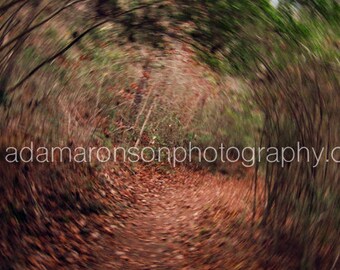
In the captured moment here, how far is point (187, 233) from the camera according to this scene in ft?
22.0

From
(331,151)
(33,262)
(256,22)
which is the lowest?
(33,262)

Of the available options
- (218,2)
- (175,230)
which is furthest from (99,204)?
(218,2)

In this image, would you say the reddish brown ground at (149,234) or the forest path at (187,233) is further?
the forest path at (187,233)

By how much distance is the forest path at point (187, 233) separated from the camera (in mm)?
5316

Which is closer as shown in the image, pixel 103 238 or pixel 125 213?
pixel 103 238

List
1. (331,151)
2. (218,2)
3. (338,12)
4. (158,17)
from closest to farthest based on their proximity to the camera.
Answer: (338,12)
(331,151)
(218,2)
(158,17)

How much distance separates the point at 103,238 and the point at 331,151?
3.47m

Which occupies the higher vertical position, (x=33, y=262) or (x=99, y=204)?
(x=99, y=204)

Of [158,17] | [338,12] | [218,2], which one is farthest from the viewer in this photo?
[158,17]

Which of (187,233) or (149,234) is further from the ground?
(187,233)

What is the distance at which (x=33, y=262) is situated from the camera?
178 inches

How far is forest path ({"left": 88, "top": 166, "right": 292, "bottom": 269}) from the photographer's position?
5.32 m

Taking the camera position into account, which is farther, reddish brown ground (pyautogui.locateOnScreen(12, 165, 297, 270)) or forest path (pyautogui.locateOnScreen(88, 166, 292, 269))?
forest path (pyautogui.locateOnScreen(88, 166, 292, 269))

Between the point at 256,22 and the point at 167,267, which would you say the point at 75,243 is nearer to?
the point at 167,267
